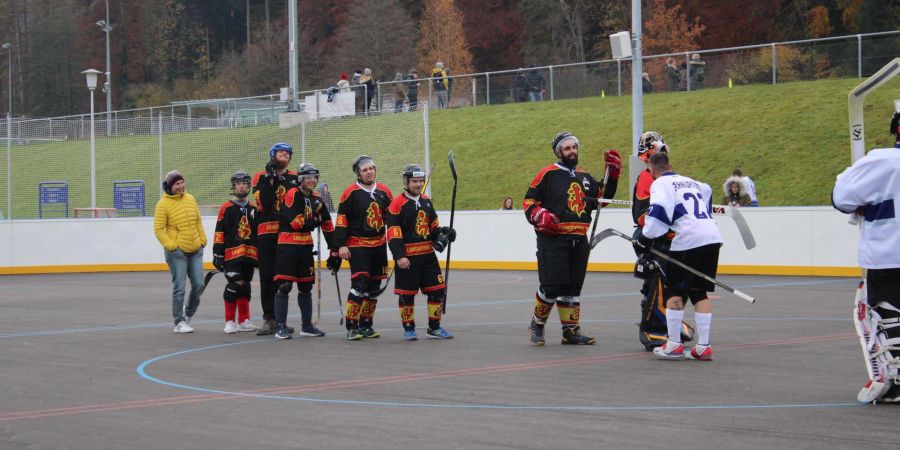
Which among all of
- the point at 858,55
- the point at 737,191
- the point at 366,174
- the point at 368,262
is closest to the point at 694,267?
the point at 368,262

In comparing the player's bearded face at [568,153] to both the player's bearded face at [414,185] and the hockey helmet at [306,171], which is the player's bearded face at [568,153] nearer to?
the player's bearded face at [414,185]

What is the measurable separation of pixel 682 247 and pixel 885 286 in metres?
2.84

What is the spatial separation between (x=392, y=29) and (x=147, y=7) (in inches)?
1218

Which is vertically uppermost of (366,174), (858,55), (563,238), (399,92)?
(858,55)

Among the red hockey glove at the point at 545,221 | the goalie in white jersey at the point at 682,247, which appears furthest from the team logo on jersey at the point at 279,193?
the goalie in white jersey at the point at 682,247

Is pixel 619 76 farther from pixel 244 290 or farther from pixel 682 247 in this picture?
pixel 682 247

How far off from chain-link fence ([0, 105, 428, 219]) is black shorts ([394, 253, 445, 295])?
16027 millimetres

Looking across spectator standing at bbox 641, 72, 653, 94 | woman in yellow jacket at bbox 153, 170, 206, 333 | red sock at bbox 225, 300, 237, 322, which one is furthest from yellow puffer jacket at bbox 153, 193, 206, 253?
spectator standing at bbox 641, 72, 653, 94

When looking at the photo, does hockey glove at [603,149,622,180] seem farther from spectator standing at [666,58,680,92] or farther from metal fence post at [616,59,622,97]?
metal fence post at [616,59,622,97]

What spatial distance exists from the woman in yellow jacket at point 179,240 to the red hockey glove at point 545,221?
435 centimetres

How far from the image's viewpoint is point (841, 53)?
32.7m

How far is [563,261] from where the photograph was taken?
1220cm

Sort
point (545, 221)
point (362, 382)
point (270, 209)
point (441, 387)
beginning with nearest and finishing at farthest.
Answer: point (441, 387)
point (362, 382)
point (545, 221)
point (270, 209)

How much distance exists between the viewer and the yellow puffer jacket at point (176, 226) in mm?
14320
